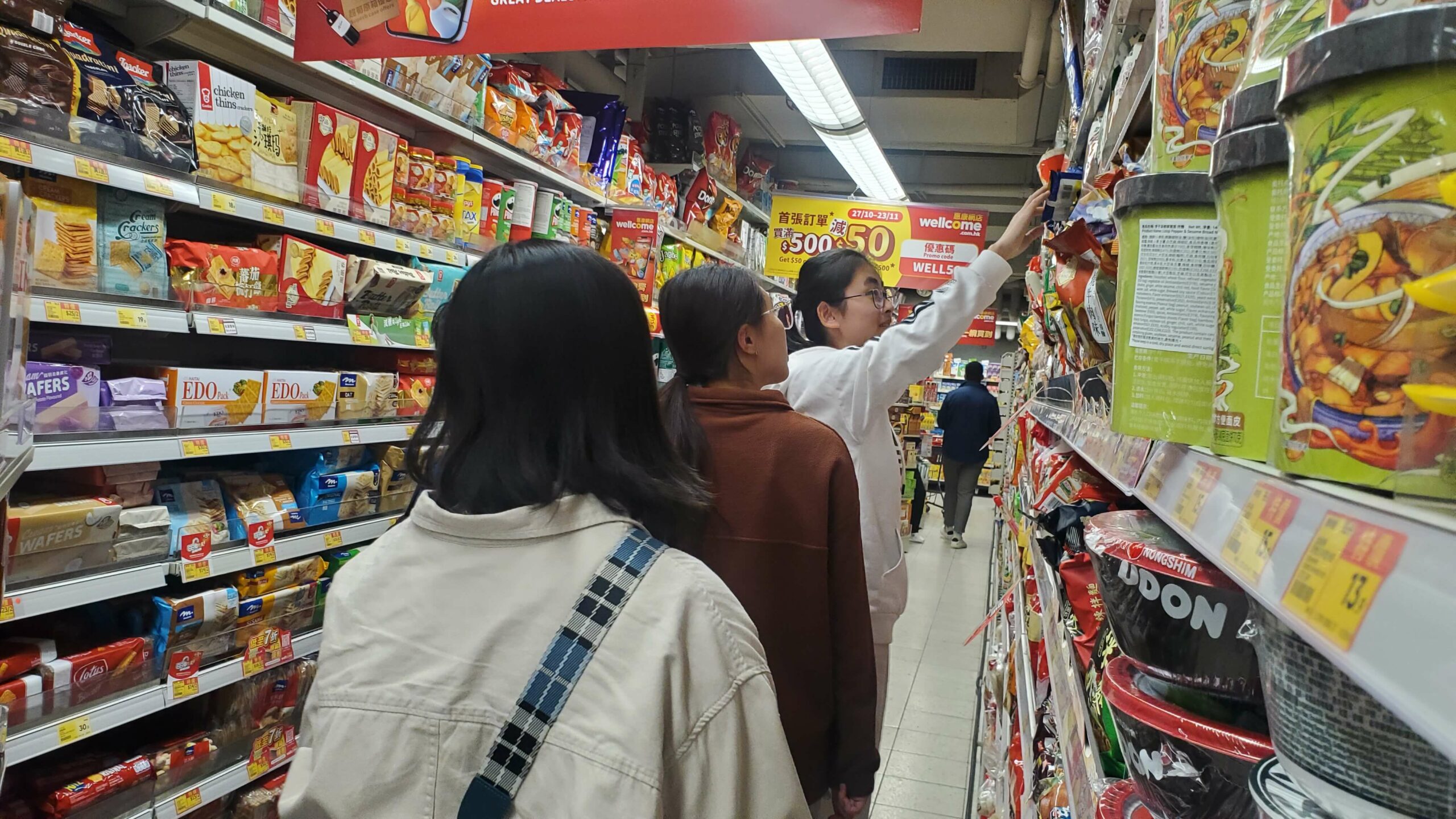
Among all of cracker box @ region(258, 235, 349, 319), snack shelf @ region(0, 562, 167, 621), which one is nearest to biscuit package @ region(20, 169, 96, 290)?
cracker box @ region(258, 235, 349, 319)

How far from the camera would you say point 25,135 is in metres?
1.76

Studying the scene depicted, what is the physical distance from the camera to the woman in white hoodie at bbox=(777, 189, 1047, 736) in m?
2.15

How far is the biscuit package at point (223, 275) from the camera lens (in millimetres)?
2215

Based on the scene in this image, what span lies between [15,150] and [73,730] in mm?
1249

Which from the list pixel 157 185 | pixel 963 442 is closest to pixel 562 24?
pixel 157 185

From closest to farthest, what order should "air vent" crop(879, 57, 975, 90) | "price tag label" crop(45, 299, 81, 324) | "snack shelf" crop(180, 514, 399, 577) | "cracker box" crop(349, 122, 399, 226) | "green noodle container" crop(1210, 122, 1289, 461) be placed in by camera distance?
"green noodle container" crop(1210, 122, 1289, 461) < "price tag label" crop(45, 299, 81, 324) < "snack shelf" crop(180, 514, 399, 577) < "cracker box" crop(349, 122, 399, 226) < "air vent" crop(879, 57, 975, 90)

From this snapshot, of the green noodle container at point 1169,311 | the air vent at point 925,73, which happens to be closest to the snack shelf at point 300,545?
the green noodle container at point 1169,311

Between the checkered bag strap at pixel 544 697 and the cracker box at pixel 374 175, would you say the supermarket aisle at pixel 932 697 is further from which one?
the cracker box at pixel 374 175

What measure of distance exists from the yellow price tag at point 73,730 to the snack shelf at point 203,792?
32 centimetres

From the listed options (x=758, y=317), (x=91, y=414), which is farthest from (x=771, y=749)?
(x=91, y=414)

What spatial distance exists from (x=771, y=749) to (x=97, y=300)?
6.19 ft

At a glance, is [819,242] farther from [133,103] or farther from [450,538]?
[450,538]

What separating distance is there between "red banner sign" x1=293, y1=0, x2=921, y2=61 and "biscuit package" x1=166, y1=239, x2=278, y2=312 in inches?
21.9

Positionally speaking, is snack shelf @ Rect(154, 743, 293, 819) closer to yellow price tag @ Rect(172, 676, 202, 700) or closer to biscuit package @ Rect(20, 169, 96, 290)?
yellow price tag @ Rect(172, 676, 202, 700)
